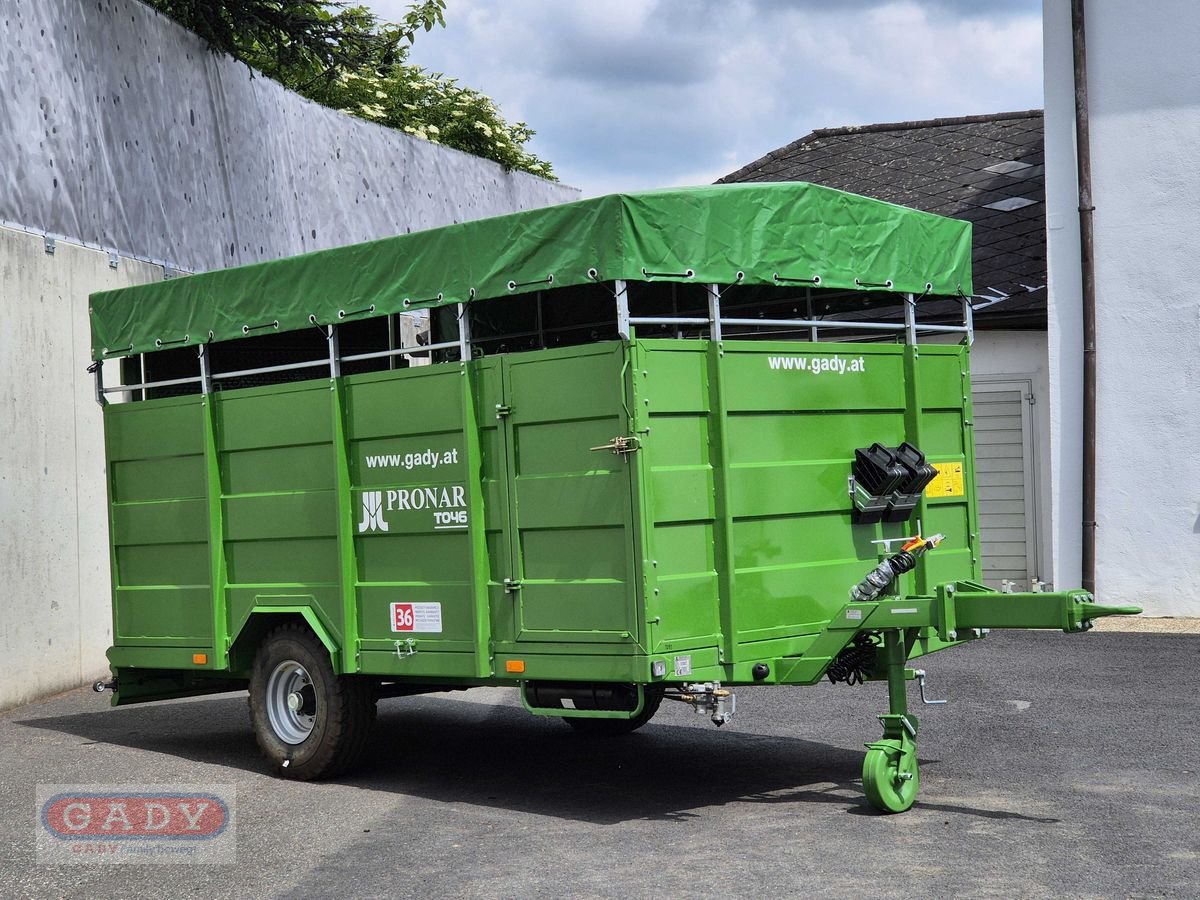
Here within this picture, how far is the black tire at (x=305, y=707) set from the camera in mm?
8547

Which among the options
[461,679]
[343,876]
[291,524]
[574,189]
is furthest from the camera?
[574,189]

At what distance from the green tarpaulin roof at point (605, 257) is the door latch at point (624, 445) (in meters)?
0.76

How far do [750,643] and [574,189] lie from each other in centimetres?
2034

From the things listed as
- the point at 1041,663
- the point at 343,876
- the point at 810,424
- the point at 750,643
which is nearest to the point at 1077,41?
the point at 1041,663

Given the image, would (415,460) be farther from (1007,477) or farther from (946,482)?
(1007,477)

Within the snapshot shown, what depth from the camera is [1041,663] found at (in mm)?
12102

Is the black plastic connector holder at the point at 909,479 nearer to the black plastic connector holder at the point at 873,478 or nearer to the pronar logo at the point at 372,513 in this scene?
the black plastic connector holder at the point at 873,478

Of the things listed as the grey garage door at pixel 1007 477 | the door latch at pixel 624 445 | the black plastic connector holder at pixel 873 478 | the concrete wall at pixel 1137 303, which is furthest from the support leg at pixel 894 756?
the grey garage door at pixel 1007 477

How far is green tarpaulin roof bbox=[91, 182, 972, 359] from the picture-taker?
7188mm

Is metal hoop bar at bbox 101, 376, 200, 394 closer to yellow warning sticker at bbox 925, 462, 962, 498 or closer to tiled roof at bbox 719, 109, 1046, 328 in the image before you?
yellow warning sticker at bbox 925, 462, 962, 498

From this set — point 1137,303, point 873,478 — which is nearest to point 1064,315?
point 1137,303

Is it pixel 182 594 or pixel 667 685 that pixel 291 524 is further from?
pixel 667 685

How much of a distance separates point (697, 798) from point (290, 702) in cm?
262

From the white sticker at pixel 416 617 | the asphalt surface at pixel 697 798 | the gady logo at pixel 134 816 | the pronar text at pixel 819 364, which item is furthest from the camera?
the white sticker at pixel 416 617
